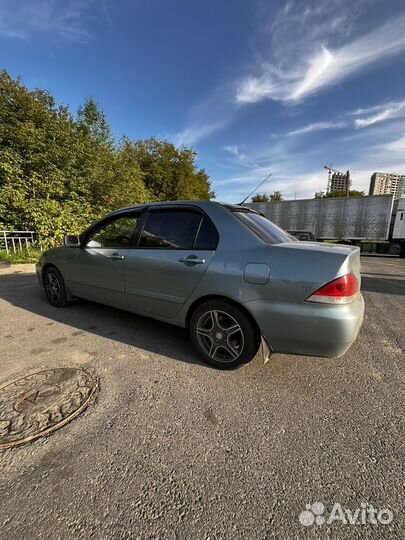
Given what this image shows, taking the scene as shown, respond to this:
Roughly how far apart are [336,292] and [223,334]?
106cm

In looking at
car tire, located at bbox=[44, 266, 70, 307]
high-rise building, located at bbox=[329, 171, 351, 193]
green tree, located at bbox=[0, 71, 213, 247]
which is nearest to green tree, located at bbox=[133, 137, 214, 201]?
green tree, located at bbox=[0, 71, 213, 247]

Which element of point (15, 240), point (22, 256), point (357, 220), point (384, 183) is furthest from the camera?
point (384, 183)

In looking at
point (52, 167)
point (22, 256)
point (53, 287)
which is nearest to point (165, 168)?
point (52, 167)

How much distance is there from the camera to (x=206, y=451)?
160 centimetres

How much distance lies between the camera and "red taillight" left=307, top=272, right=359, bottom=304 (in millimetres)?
1961

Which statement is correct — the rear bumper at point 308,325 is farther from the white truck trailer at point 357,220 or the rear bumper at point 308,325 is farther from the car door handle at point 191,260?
the white truck trailer at point 357,220

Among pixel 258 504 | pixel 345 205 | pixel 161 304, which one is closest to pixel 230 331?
pixel 161 304

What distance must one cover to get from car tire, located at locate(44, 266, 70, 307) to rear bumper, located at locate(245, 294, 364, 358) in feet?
10.5

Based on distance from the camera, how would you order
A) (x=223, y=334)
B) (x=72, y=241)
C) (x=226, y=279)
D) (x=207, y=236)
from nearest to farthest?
(x=226, y=279) < (x=223, y=334) < (x=207, y=236) < (x=72, y=241)

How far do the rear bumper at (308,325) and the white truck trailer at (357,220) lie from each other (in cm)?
1527

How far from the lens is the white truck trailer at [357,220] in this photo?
16969 millimetres

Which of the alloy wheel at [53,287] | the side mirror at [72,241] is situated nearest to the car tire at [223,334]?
the side mirror at [72,241]

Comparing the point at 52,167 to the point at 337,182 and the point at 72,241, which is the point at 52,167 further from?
the point at 337,182

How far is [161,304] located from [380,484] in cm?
220
